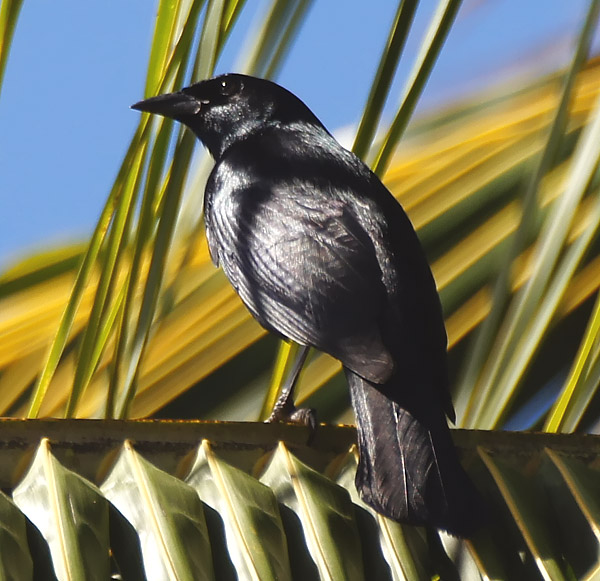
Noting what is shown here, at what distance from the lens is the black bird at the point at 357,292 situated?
2.47 meters

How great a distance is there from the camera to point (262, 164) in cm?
387

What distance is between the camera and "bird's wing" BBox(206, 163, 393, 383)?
2.94 m

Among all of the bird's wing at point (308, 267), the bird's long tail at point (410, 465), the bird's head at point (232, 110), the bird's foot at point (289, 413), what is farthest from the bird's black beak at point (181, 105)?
the bird's long tail at point (410, 465)

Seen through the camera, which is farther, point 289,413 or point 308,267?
point 289,413

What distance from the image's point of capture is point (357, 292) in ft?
9.93

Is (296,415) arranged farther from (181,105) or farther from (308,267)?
(181,105)

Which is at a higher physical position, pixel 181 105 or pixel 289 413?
pixel 181 105

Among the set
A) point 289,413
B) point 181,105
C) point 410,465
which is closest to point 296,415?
point 289,413

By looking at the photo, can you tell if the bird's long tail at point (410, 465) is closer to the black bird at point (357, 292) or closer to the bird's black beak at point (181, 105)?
the black bird at point (357, 292)

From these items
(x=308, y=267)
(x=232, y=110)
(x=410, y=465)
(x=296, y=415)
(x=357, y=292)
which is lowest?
(x=410, y=465)

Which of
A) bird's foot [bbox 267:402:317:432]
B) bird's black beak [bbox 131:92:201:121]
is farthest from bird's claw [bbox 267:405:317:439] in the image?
bird's black beak [bbox 131:92:201:121]

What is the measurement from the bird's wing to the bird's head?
80 centimetres

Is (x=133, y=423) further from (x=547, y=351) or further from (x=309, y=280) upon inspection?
(x=547, y=351)

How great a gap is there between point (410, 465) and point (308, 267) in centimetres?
76
